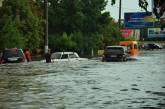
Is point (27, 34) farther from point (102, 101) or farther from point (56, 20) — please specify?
point (102, 101)

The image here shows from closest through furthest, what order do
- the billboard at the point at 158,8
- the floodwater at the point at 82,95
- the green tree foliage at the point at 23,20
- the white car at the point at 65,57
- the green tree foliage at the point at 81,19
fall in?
the billboard at the point at 158,8 → the floodwater at the point at 82,95 → the white car at the point at 65,57 → the green tree foliage at the point at 23,20 → the green tree foliage at the point at 81,19

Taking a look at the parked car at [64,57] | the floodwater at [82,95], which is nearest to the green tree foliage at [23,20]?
the parked car at [64,57]

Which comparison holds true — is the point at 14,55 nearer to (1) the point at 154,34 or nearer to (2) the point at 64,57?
(2) the point at 64,57

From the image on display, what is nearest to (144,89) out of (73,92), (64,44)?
(73,92)


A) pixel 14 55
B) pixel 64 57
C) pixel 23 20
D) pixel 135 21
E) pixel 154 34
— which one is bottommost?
pixel 154 34

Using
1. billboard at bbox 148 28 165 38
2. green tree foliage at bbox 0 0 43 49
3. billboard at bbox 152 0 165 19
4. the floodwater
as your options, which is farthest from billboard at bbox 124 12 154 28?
billboard at bbox 152 0 165 19

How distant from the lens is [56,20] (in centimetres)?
7431

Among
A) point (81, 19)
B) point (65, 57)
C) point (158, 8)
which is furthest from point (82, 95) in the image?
point (81, 19)

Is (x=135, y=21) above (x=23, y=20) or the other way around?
the other way around

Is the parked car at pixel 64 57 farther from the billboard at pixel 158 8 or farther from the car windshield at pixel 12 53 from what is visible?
the billboard at pixel 158 8

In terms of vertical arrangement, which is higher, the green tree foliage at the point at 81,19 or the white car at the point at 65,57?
the green tree foliage at the point at 81,19

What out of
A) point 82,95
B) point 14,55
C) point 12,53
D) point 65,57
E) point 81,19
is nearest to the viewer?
point 82,95

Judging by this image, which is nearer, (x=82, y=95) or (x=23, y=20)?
(x=82, y=95)

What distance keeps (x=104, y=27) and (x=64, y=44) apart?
11696mm
